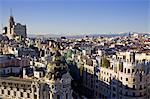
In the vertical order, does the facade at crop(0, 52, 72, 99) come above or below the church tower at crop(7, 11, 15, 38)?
below

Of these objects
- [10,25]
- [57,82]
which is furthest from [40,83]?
[10,25]

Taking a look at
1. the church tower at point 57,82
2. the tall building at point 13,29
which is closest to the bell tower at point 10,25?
the tall building at point 13,29

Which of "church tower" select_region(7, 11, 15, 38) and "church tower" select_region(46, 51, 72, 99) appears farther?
"church tower" select_region(7, 11, 15, 38)

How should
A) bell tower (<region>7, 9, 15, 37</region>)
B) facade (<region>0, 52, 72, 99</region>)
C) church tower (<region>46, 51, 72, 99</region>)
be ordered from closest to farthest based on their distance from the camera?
church tower (<region>46, 51, 72, 99</region>) → facade (<region>0, 52, 72, 99</region>) → bell tower (<region>7, 9, 15, 37</region>)

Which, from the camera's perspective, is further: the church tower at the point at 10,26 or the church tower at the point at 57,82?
the church tower at the point at 10,26

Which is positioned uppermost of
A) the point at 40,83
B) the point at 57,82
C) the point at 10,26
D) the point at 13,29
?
the point at 10,26

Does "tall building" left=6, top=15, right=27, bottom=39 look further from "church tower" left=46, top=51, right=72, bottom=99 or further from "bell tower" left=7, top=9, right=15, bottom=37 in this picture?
"church tower" left=46, top=51, right=72, bottom=99

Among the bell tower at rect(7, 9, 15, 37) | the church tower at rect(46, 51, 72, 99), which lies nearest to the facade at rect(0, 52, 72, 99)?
the church tower at rect(46, 51, 72, 99)

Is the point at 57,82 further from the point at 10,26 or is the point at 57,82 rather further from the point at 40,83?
the point at 10,26

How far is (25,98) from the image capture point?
35531 millimetres

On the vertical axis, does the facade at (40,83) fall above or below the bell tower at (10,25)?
below

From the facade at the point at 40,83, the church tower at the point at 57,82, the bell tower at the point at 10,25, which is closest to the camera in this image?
the church tower at the point at 57,82

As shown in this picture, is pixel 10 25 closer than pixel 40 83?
No

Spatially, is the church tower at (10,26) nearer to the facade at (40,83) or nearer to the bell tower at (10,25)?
the bell tower at (10,25)
